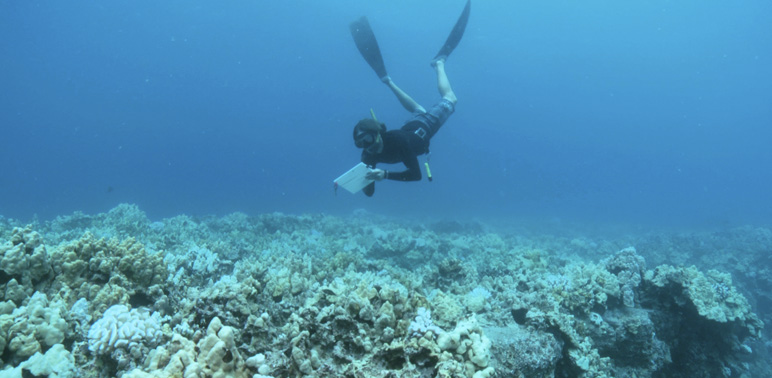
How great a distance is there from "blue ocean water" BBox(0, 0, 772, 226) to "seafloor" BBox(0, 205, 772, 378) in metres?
80.2

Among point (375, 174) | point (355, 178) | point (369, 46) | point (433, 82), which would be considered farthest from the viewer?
point (433, 82)

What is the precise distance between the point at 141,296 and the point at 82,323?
2.78 ft

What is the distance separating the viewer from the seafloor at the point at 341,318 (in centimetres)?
253

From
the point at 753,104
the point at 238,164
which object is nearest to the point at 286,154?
the point at 238,164

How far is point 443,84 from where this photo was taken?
12031 millimetres

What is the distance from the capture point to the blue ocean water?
119m

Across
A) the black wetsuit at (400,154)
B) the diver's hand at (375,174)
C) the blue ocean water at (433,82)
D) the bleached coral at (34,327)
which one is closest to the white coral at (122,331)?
the bleached coral at (34,327)

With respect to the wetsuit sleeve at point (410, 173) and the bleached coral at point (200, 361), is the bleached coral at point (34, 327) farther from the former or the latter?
the wetsuit sleeve at point (410, 173)

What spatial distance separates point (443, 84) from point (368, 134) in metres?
5.76

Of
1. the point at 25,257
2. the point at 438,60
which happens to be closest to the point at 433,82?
the point at 438,60

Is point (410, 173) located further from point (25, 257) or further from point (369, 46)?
point (369, 46)

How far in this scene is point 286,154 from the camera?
644 feet

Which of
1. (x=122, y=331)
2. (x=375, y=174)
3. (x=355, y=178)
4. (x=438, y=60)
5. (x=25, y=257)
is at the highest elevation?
(x=438, y=60)

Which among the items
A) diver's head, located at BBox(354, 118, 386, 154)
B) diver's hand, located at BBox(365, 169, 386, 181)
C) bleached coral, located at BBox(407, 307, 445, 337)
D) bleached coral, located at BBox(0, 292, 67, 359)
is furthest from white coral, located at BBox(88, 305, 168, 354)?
diver's head, located at BBox(354, 118, 386, 154)
